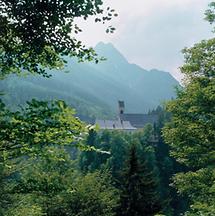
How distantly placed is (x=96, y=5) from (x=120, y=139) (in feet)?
236

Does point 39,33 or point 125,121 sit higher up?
point 39,33

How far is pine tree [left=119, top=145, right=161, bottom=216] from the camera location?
26.0m

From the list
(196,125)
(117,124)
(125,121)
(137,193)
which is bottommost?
(117,124)

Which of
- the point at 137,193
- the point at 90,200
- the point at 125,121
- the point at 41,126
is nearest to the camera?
the point at 41,126

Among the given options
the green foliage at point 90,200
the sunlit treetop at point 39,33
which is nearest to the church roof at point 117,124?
the green foliage at point 90,200

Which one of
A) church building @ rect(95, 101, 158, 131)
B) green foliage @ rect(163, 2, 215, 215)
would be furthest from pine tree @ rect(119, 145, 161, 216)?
church building @ rect(95, 101, 158, 131)

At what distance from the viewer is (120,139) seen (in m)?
78.6

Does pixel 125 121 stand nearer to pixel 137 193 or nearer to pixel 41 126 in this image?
pixel 137 193

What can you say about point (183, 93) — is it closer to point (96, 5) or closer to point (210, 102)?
point (210, 102)

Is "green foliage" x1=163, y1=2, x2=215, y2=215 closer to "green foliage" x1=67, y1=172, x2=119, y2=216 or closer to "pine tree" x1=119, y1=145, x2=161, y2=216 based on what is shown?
"pine tree" x1=119, y1=145, x2=161, y2=216

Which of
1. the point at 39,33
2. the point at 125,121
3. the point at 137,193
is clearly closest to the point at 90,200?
the point at 137,193

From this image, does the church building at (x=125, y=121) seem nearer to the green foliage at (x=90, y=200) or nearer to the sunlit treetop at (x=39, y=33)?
the green foliage at (x=90, y=200)

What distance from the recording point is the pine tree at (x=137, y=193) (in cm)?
2597

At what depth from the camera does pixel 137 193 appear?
26391 millimetres
